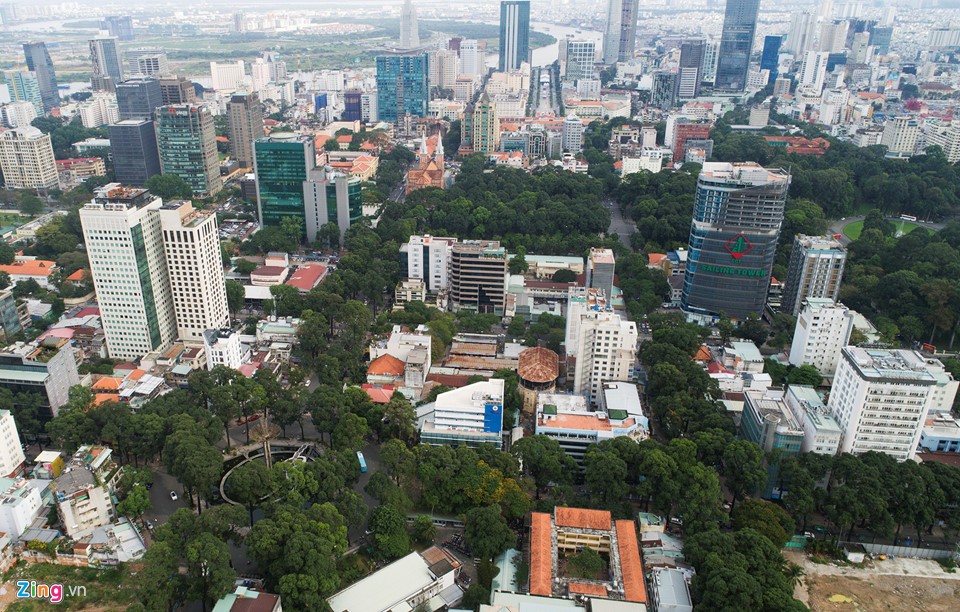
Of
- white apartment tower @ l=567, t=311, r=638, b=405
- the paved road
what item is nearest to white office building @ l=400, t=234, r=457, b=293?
white apartment tower @ l=567, t=311, r=638, b=405

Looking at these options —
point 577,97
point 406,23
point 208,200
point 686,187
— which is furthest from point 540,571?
point 406,23

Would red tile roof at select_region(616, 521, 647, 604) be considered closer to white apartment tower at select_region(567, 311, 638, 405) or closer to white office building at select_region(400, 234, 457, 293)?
white apartment tower at select_region(567, 311, 638, 405)

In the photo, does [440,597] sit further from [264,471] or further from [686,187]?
[686,187]

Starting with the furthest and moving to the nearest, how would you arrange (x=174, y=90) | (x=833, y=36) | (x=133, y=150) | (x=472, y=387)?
(x=833, y=36) → (x=174, y=90) → (x=133, y=150) → (x=472, y=387)

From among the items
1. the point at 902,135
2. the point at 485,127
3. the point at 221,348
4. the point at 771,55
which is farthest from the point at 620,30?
the point at 221,348

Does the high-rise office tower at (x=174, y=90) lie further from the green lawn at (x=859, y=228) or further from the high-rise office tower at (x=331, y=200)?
the green lawn at (x=859, y=228)

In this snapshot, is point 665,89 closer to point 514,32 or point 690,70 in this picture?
point 690,70
